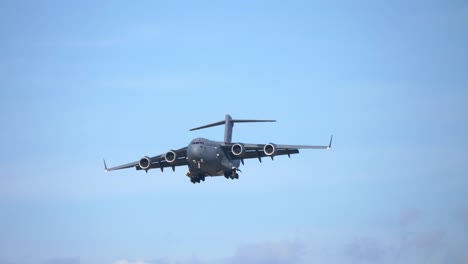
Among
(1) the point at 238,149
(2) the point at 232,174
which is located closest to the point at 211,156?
(1) the point at 238,149

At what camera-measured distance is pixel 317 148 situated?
79438 millimetres

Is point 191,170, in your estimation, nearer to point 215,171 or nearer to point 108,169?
point 215,171

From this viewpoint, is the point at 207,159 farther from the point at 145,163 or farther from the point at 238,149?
the point at 145,163

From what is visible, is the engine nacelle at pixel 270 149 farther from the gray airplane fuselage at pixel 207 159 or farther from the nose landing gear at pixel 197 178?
the nose landing gear at pixel 197 178

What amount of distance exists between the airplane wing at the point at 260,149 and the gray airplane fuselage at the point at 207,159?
0.65 m

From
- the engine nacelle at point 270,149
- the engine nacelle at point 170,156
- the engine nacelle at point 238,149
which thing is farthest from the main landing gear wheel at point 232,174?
the engine nacelle at point 170,156

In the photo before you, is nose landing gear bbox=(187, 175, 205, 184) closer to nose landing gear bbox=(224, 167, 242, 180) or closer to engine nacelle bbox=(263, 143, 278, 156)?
nose landing gear bbox=(224, 167, 242, 180)

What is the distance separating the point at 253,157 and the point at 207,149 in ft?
Answer: 17.7

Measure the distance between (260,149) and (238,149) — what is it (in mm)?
1738

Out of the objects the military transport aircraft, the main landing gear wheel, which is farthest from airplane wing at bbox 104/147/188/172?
the main landing gear wheel

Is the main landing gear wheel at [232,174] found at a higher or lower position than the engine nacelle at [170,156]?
lower

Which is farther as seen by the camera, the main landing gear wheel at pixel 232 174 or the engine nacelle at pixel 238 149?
the main landing gear wheel at pixel 232 174

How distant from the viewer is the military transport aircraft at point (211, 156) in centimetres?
7738

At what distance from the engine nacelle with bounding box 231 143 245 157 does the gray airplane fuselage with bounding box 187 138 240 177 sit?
2.62ft
